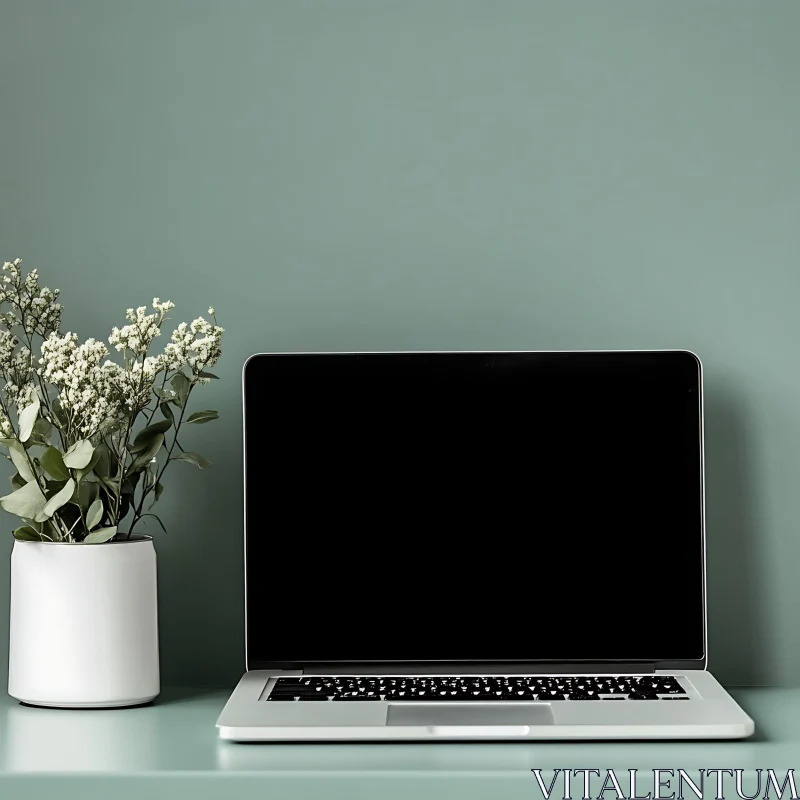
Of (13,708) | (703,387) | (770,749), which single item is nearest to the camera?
(770,749)

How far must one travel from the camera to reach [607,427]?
1086 millimetres

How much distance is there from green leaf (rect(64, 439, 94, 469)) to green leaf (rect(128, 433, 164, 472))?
9 cm

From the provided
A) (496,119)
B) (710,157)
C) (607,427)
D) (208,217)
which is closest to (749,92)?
(710,157)

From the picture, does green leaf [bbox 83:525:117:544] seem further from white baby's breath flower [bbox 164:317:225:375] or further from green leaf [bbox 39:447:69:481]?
white baby's breath flower [bbox 164:317:225:375]

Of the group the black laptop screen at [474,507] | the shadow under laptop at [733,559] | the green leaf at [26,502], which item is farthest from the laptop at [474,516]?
the green leaf at [26,502]

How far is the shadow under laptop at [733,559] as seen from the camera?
1162 millimetres

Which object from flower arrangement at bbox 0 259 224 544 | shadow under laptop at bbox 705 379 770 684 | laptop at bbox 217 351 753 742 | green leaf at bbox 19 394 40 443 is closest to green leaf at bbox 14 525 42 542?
flower arrangement at bbox 0 259 224 544

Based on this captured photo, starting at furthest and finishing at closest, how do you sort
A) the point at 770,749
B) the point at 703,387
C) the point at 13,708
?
the point at 703,387
the point at 13,708
the point at 770,749

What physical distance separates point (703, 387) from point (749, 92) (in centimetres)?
36

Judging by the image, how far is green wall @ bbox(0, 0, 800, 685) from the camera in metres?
1.18

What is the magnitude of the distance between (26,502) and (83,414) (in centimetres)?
11

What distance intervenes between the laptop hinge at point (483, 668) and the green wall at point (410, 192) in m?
0.17

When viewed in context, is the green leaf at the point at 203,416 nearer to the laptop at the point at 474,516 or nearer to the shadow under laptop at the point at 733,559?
the laptop at the point at 474,516

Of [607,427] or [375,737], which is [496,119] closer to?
[607,427]
